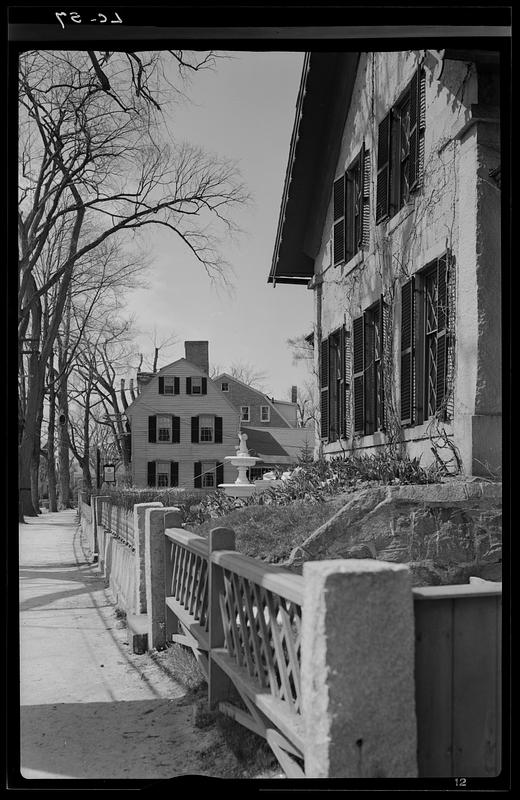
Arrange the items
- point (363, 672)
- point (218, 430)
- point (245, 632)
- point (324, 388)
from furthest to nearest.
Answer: point (218, 430)
point (324, 388)
point (245, 632)
point (363, 672)

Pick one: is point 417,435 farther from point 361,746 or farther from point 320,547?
point 361,746

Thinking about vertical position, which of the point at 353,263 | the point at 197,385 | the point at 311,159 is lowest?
the point at 197,385

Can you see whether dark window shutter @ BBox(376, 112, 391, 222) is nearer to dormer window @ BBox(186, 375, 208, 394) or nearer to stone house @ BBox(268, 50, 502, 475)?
stone house @ BBox(268, 50, 502, 475)

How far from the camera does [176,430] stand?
28250mm

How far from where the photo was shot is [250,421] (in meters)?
31.0

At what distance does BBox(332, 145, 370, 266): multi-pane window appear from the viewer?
26.4 feet

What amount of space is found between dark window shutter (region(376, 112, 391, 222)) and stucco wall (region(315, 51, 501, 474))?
0.39 ft

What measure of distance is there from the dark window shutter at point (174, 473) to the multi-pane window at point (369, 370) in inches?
777

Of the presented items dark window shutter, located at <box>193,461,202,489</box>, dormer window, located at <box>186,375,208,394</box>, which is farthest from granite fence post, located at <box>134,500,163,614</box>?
dormer window, located at <box>186,375,208,394</box>

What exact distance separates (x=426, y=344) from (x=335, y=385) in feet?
10.5

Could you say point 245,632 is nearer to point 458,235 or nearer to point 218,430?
point 458,235

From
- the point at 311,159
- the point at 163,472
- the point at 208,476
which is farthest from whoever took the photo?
the point at 163,472

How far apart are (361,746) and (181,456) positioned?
86.3 feet

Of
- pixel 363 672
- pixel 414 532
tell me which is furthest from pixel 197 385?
pixel 363 672
